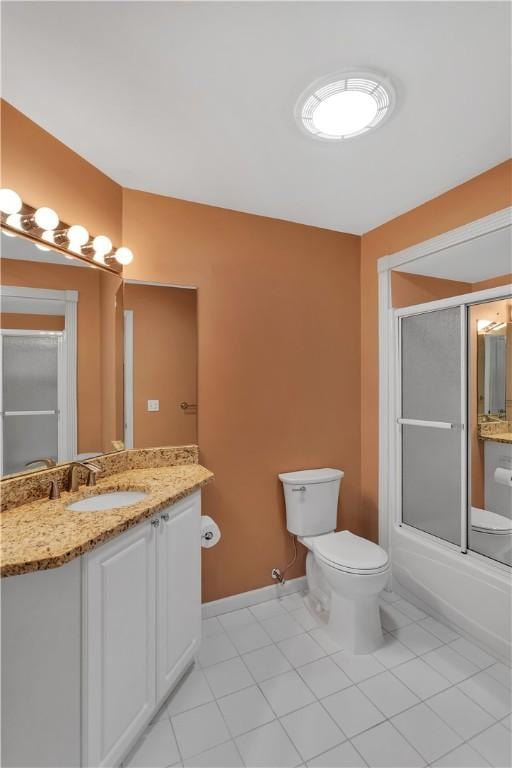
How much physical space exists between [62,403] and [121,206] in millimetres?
1121

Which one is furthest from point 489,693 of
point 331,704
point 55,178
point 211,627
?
Answer: point 55,178

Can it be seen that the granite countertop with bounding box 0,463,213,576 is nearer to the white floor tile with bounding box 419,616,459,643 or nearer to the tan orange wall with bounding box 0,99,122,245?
the tan orange wall with bounding box 0,99,122,245

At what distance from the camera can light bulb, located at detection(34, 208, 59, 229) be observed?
152 cm

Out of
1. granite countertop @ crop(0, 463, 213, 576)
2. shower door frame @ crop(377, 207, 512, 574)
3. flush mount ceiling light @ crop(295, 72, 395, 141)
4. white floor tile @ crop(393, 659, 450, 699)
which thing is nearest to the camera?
granite countertop @ crop(0, 463, 213, 576)

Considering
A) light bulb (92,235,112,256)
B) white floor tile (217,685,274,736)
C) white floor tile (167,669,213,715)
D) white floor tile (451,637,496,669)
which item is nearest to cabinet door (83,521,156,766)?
white floor tile (167,669,213,715)

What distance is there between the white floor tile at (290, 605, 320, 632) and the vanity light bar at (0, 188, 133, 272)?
2.24 m

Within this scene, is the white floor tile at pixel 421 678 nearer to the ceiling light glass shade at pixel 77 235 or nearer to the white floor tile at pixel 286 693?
the white floor tile at pixel 286 693

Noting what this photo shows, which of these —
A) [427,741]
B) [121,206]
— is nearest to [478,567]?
[427,741]

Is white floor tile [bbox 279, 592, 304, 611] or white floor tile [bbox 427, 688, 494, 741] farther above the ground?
white floor tile [bbox 427, 688, 494, 741]

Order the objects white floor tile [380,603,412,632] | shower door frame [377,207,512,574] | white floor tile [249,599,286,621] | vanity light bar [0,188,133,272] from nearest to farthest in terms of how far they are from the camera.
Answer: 1. vanity light bar [0,188,133,272]
2. white floor tile [380,603,412,632]
3. white floor tile [249,599,286,621]
4. shower door frame [377,207,512,574]

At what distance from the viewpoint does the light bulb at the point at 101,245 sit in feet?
5.84

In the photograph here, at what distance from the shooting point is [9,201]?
1.39m

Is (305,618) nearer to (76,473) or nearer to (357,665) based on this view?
A: (357,665)

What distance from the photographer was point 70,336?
5.44ft
